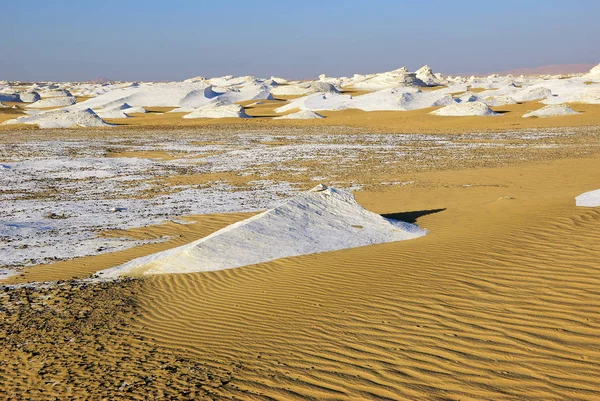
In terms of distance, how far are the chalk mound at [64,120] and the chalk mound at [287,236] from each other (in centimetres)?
3476

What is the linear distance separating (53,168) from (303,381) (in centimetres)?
1901

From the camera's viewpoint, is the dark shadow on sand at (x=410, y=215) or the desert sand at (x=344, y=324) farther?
the dark shadow on sand at (x=410, y=215)

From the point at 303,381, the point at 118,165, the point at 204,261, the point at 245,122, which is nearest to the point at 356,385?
the point at 303,381

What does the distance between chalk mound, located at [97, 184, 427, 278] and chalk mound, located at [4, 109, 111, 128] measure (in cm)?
3476

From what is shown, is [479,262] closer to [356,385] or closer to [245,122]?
[356,385]

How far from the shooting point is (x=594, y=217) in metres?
10.2

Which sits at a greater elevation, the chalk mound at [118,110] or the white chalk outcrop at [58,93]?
the white chalk outcrop at [58,93]

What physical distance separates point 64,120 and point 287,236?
3751 centimetres

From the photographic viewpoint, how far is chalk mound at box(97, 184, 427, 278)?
9.23 metres

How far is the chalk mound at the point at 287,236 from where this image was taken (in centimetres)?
923

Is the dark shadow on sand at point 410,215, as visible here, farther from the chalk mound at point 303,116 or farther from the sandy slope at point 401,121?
the chalk mound at point 303,116

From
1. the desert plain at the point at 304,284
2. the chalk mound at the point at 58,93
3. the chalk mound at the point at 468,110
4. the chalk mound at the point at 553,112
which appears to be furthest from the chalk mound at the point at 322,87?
the desert plain at the point at 304,284

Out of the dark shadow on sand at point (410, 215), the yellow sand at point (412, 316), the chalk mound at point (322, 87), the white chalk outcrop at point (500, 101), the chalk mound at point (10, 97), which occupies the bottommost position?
the dark shadow on sand at point (410, 215)

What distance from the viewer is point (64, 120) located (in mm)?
43844
